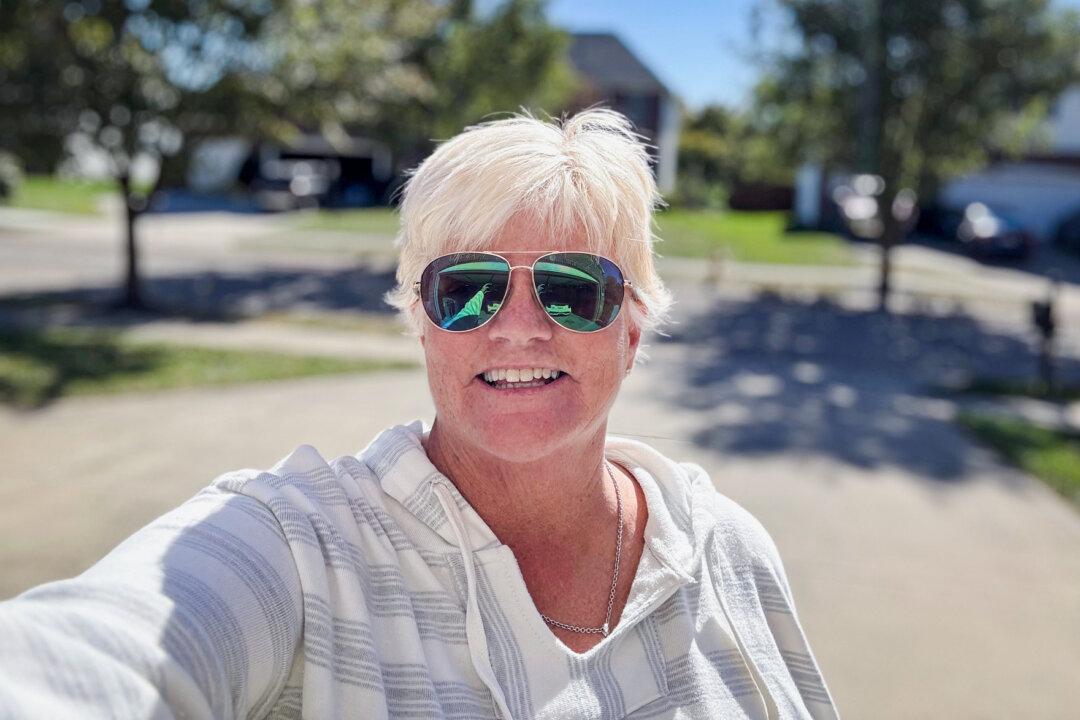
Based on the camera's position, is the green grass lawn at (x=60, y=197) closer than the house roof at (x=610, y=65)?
No

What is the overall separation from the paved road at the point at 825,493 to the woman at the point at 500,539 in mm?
608

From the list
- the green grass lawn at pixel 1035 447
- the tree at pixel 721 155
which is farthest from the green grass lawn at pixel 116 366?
the tree at pixel 721 155

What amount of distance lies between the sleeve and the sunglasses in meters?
0.49

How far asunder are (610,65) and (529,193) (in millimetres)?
31566

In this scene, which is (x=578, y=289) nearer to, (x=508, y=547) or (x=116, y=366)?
(x=508, y=547)

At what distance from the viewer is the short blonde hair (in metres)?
1.64

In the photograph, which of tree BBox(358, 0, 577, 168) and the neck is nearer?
the neck

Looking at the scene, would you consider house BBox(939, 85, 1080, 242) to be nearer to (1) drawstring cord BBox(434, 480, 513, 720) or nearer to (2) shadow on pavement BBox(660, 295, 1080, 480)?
(2) shadow on pavement BBox(660, 295, 1080, 480)

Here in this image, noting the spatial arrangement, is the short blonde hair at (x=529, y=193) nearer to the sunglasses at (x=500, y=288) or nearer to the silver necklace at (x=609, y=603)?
the sunglasses at (x=500, y=288)

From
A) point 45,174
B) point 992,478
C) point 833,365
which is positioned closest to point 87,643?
point 992,478

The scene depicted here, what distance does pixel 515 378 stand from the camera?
1.69 m

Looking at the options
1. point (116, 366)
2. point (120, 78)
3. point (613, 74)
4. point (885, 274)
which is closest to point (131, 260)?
point (120, 78)

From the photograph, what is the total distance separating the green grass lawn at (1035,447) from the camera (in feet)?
22.5

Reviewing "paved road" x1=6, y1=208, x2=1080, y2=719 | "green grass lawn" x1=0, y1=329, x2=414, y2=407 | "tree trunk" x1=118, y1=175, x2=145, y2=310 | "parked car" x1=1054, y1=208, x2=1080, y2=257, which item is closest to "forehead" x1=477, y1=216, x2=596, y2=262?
"paved road" x1=6, y1=208, x2=1080, y2=719
